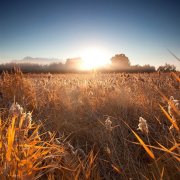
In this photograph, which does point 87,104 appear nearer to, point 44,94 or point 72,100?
point 72,100

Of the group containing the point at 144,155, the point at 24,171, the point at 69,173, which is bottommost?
the point at 144,155

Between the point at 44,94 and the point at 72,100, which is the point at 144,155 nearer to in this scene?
the point at 72,100

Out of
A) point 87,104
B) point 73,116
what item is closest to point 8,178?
point 73,116

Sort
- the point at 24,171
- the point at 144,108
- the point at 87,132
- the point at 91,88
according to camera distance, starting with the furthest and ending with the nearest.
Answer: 1. the point at 91,88
2. the point at 144,108
3. the point at 87,132
4. the point at 24,171

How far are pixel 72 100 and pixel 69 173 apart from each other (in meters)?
3.00

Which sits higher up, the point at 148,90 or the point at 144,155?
the point at 148,90

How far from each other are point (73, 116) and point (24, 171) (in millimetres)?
2475

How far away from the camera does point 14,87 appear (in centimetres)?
505

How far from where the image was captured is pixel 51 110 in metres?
4.00

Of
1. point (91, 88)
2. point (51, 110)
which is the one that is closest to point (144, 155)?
point (51, 110)

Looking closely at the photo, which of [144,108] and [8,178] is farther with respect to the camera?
[144,108]

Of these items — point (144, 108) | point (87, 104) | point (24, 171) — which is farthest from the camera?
point (87, 104)

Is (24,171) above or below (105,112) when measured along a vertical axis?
above

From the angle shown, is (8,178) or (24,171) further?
(24,171)
